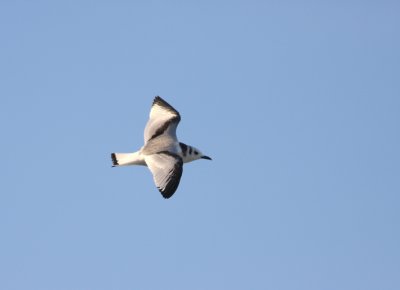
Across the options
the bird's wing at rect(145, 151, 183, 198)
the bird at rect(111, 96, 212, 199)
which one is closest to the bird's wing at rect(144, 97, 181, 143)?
the bird at rect(111, 96, 212, 199)

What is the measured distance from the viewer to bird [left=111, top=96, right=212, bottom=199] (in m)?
26.2

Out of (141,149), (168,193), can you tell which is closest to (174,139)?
(141,149)

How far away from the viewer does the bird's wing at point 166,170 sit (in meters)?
25.7

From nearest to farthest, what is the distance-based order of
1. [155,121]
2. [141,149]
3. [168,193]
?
[168,193], [141,149], [155,121]

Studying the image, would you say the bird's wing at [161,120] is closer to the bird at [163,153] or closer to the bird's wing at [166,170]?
the bird at [163,153]

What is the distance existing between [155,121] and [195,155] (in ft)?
5.70

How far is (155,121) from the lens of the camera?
30.2 metres

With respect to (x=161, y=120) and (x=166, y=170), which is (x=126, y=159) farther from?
(x=161, y=120)

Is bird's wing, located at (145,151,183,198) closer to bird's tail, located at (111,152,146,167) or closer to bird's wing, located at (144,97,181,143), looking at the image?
bird's tail, located at (111,152,146,167)

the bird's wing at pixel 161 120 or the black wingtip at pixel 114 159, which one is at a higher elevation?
the bird's wing at pixel 161 120

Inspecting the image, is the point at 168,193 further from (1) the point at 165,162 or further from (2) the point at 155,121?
(2) the point at 155,121

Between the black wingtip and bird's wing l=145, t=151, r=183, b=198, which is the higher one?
the black wingtip

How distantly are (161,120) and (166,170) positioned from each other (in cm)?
378

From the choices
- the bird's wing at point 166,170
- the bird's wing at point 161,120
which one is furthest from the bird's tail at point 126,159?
the bird's wing at point 161,120
